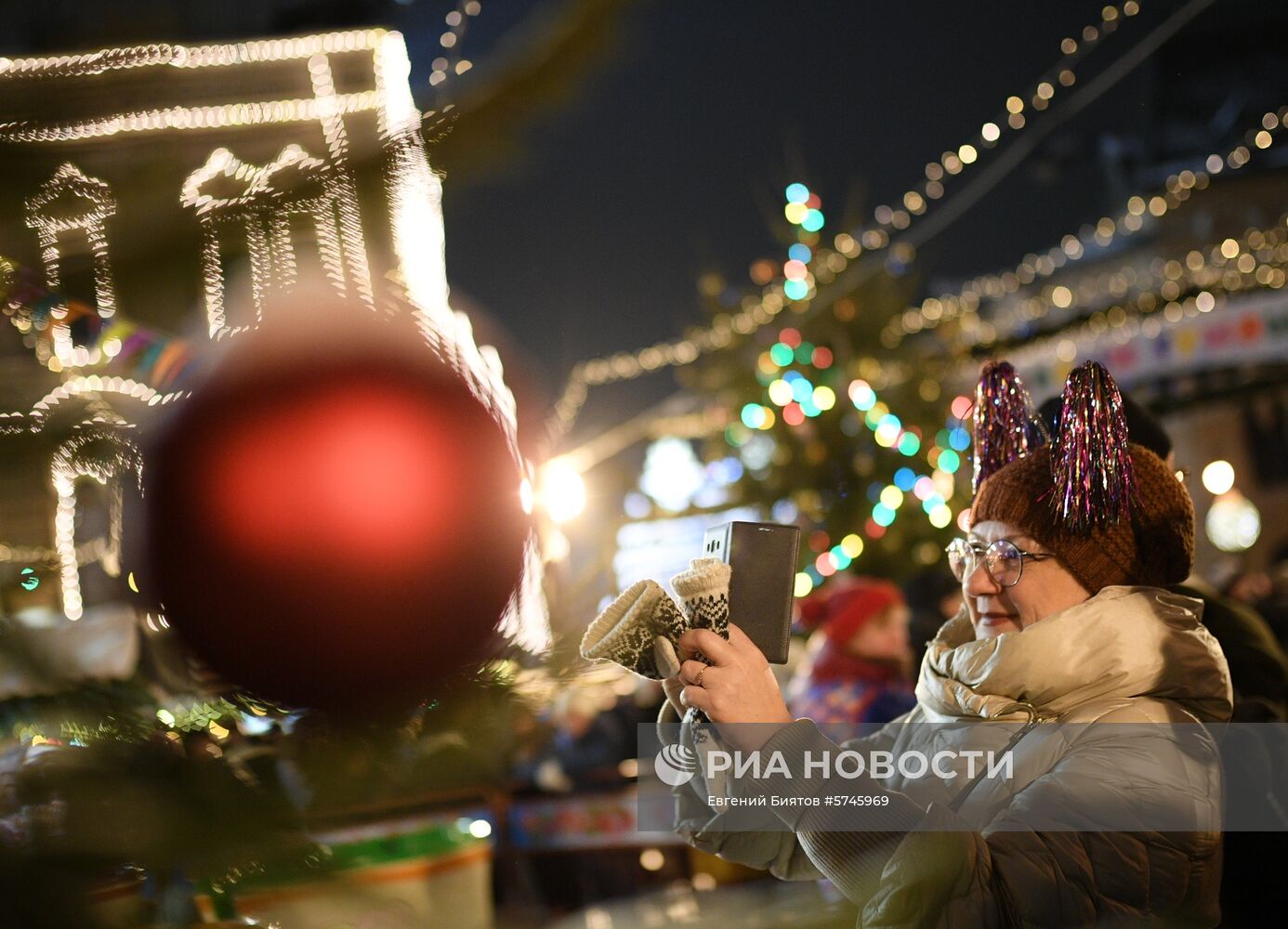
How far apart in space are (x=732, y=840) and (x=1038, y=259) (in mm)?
9292

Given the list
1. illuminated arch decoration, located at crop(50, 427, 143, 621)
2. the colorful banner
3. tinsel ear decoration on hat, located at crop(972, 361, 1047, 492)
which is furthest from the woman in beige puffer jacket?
the colorful banner

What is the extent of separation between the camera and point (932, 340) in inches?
483

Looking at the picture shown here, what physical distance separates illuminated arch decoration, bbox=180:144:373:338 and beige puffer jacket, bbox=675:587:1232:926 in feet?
3.65

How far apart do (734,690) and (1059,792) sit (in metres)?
0.54

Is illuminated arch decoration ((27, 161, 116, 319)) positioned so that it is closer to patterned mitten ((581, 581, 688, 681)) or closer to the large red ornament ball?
the large red ornament ball

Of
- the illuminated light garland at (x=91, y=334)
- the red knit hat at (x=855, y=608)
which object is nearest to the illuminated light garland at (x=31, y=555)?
the illuminated light garland at (x=91, y=334)

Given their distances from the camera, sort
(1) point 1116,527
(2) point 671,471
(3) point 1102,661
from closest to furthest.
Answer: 1. (3) point 1102,661
2. (1) point 1116,527
3. (2) point 671,471

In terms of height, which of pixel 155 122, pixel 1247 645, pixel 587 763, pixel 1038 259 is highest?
pixel 1038 259

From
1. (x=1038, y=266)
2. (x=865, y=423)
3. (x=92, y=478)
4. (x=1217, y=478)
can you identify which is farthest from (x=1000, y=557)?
(x=1217, y=478)

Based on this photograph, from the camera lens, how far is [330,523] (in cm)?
90

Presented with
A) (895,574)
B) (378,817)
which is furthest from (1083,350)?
(378,817)

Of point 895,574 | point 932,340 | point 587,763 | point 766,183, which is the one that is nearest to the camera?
point 587,763

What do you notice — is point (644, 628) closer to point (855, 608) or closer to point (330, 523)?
point (330, 523)

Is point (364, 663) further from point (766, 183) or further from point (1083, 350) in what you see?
point (1083, 350)
